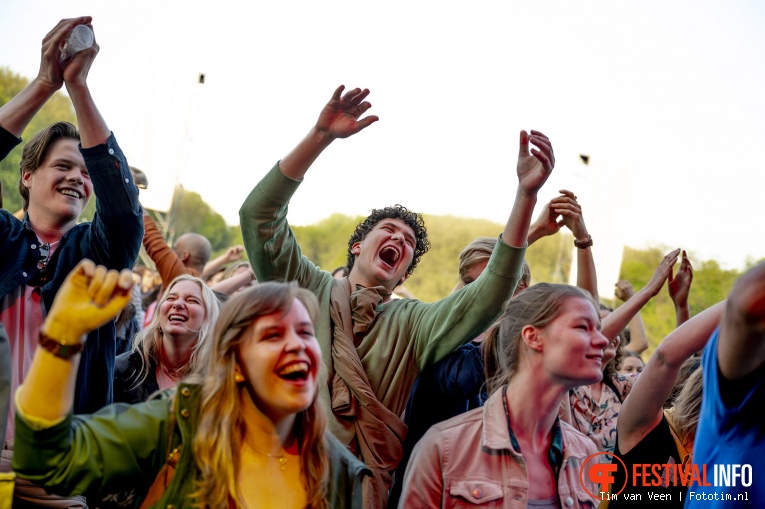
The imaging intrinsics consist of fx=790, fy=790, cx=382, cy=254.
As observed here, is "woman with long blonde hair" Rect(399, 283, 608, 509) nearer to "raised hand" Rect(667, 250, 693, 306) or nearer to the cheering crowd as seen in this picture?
the cheering crowd

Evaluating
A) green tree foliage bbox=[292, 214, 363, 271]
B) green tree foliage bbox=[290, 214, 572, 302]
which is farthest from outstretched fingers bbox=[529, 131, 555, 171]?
green tree foliage bbox=[292, 214, 363, 271]

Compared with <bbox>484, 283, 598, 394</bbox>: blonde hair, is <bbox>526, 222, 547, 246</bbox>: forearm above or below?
above

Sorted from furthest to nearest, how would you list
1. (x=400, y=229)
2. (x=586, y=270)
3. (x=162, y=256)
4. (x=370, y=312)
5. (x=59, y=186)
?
(x=162, y=256) → (x=586, y=270) → (x=400, y=229) → (x=370, y=312) → (x=59, y=186)

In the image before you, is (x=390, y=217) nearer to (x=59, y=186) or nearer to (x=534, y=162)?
(x=534, y=162)

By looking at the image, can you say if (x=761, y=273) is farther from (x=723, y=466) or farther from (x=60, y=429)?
(x=60, y=429)

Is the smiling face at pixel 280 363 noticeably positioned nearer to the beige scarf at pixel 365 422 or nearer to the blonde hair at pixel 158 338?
the beige scarf at pixel 365 422

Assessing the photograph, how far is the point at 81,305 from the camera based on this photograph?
76.1 inches

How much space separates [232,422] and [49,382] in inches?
20.9

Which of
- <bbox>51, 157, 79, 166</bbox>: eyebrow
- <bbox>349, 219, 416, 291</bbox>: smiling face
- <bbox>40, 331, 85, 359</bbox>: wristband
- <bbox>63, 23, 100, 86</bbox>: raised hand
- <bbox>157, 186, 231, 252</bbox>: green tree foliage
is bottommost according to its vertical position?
<bbox>40, 331, 85, 359</bbox>: wristband

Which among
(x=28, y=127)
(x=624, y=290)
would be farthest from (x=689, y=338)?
(x=28, y=127)

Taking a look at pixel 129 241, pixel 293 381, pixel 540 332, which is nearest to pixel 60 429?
pixel 293 381

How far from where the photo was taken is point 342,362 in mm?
3250

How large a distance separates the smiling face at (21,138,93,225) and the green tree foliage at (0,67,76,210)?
58.0 feet

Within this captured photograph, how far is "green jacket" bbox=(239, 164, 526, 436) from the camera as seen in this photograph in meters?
3.24
